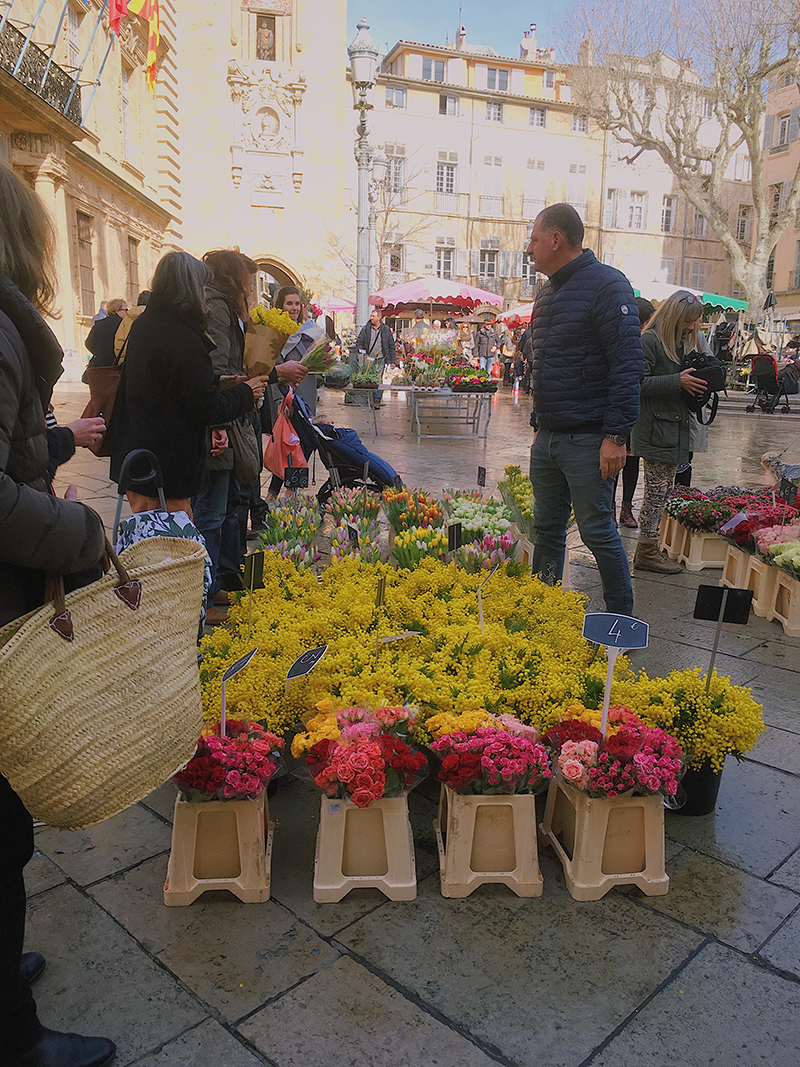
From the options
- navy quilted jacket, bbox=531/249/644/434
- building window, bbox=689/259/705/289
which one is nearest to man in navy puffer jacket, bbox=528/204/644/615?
navy quilted jacket, bbox=531/249/644/434

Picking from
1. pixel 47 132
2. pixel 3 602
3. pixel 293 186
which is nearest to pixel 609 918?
pixel 3 602

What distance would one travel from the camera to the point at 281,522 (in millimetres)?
4527

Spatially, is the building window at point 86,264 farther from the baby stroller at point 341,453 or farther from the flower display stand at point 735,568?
the flower display stand at point 735,568

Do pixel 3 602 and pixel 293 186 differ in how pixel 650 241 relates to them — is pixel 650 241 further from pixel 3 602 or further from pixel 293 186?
pixel 3 602

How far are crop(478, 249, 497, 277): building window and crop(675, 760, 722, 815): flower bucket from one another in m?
41.2

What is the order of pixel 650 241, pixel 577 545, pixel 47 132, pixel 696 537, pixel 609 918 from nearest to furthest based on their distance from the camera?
pixel 609 918, pixel 696 537, pixel 577 545, pixel 47 132, pixel 650 241

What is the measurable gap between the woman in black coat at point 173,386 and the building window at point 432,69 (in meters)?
44.7

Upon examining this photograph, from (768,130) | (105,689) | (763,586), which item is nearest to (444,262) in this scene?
(768,130)

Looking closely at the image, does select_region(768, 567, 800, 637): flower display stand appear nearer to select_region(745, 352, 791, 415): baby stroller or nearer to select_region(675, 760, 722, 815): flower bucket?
select_region(675, 760, 722, 815): flower bucket

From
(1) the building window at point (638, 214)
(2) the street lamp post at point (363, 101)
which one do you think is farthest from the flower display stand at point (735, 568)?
(1) the building window at point (638, 214)

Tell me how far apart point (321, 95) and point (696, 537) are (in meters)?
31.0

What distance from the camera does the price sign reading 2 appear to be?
2.30 meters

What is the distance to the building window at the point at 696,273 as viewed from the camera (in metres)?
44.2

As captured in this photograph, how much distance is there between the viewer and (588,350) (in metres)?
3.46
